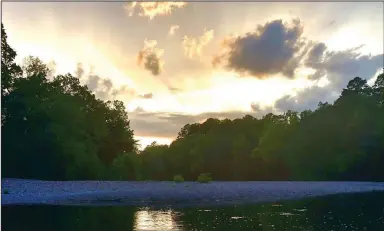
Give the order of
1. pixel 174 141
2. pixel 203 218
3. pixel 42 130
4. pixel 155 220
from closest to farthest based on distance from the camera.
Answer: pixel 155 220, pixel 203 218, pixel 42 130, pixel 174 141

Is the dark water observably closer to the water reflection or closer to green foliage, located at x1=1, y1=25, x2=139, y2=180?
the water reflection

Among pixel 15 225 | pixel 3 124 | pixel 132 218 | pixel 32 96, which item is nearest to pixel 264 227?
pixel 132 218

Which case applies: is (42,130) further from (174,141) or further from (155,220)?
(174,141)

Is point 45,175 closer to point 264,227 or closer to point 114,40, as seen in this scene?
point 114,40

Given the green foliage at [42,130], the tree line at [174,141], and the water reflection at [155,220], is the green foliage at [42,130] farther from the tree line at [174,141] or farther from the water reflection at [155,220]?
the water reflection at [155,220]

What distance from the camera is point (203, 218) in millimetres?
19078

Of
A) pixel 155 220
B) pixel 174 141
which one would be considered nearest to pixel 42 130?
pixel 155 220

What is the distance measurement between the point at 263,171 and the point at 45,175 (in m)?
36.7

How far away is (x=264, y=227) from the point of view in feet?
55.0

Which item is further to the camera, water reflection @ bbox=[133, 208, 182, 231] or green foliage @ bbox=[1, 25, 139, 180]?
green foliage @ bbox=[1, 25, 139, 180]

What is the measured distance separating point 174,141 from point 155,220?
2942 inches

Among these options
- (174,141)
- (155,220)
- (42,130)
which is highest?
(174,141)

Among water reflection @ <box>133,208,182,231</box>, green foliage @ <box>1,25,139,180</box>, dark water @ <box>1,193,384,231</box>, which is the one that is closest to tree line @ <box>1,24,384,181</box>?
green foliage @ <box>1,25,139,180</box>

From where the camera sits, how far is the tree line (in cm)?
4649
